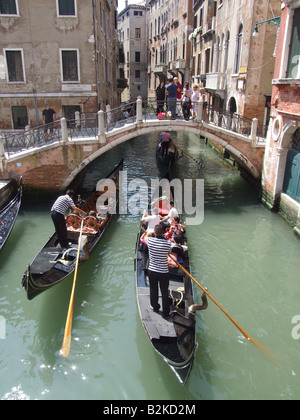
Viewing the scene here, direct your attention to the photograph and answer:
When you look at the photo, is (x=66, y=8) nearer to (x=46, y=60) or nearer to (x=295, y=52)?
(x=46, y=60)

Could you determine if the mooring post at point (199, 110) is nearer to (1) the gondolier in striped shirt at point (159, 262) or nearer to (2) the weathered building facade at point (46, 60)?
(2) the weathered building facade at point (46, 60)

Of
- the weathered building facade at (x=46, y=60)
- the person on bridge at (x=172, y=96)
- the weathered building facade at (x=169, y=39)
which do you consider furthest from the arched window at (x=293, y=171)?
the weathered building facade at (x=169, y=39)

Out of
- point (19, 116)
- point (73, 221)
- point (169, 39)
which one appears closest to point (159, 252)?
point (73, 221)

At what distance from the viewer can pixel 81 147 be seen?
789cm

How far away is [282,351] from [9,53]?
9817 mm

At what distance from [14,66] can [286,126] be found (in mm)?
7474

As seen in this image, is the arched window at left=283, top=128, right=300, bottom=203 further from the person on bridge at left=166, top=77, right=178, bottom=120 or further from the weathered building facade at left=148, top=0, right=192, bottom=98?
the weathered building facade at left=148, top=0, right=192, bottom=98

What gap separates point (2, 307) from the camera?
437cm

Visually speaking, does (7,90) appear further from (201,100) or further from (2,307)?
(2,307)

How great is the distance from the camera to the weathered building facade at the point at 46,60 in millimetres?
9305

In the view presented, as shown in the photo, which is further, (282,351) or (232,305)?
(232,305)

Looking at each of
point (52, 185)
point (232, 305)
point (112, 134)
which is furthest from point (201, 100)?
point (232, 305)

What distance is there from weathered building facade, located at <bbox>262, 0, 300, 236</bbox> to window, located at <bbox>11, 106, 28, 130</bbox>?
6.85m

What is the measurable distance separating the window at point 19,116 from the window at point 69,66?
151cm
